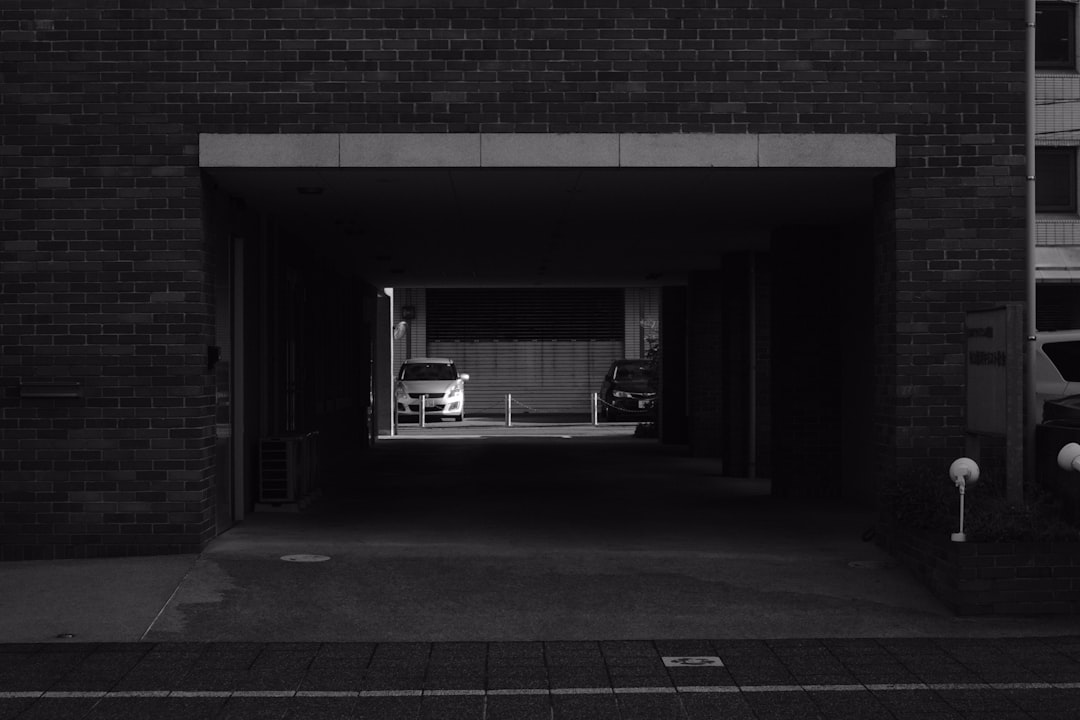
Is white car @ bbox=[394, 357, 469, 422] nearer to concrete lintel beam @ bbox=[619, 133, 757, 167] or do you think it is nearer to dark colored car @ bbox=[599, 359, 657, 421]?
dark colored car @ bbox=[599, 359, 657, 421]

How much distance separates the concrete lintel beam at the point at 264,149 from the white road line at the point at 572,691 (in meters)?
4.40

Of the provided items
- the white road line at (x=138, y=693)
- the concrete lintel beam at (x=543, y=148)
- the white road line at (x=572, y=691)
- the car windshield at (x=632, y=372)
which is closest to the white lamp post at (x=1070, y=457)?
the white road line at (x=572, y=691)

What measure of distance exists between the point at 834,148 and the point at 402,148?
319cm

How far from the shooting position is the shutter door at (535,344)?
39.7 m

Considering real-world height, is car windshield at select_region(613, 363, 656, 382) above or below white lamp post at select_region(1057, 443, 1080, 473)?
above

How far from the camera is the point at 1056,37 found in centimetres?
2306

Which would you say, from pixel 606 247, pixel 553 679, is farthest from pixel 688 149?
pixel 606 247

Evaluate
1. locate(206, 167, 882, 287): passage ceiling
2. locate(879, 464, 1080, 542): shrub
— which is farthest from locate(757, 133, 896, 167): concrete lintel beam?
locate(879, 464, 1080, 542): shrub

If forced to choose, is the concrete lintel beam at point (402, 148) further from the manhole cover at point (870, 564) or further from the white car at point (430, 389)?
the white car at point (430, 389)

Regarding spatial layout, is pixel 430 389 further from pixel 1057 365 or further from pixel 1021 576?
pixel 1021 576

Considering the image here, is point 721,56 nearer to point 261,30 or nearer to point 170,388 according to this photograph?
point 261,30

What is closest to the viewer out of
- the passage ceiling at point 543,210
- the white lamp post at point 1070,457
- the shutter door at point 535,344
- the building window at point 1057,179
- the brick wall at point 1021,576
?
the brick wall at point 1021,576

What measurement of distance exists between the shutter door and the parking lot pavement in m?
32.0

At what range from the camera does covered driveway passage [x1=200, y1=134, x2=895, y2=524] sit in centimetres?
970
